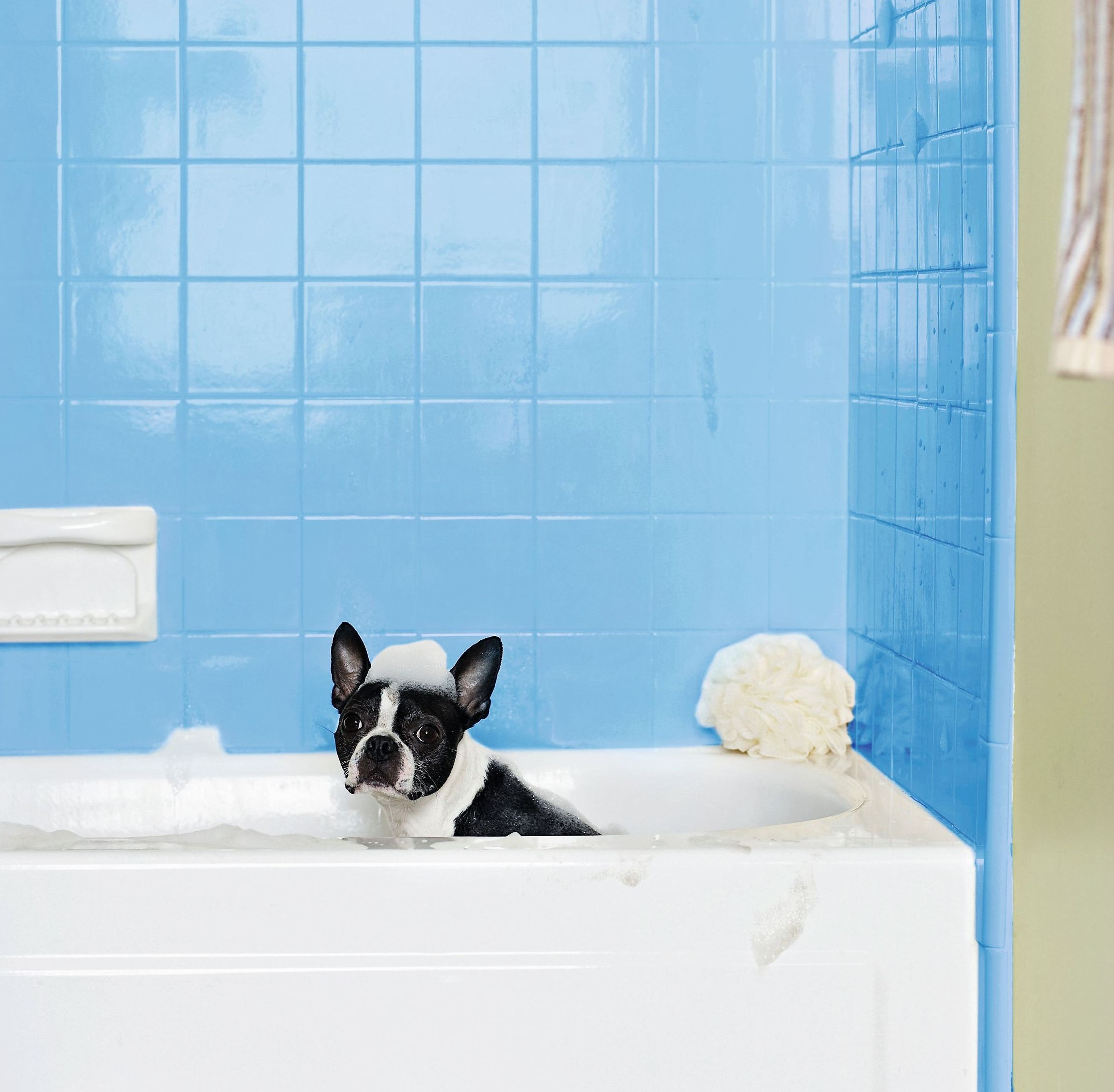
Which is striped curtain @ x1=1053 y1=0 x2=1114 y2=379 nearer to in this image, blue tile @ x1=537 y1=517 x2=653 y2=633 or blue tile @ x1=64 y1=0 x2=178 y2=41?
blue tile @ x1=537 y1=517 x2=653 y2=633

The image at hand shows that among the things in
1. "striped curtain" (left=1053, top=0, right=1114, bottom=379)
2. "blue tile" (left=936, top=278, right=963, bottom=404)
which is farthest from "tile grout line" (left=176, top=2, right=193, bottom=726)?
"striped curtain" (left=1053, top=0, right=1114, bottom=379)

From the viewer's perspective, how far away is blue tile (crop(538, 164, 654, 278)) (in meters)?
1.97

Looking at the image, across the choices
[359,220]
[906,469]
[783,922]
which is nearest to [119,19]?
[359,220]

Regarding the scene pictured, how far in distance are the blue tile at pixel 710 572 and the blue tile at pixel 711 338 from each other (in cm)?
20

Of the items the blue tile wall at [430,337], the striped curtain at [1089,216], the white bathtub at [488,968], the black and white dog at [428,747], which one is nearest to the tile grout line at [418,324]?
the blue tile wall at [430,337]

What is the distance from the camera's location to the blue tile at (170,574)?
199 centimetres

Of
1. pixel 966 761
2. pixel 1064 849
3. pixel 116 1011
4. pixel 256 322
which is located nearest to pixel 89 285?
pixel 256 322

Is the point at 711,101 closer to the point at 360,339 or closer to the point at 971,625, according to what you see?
the point at 360,339

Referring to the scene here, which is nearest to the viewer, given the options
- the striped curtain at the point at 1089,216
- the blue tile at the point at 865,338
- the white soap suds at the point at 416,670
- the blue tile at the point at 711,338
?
the striped curtain at the point at 1089,216

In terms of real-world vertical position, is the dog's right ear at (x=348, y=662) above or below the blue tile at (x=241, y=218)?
below

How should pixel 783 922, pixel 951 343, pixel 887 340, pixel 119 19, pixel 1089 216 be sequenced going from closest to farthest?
1. pixel 1089 216
2. pixel 783 922
3. pixel 951 343
4. pixel 887 340
5. pixel 119 19

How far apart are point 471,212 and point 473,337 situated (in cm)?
19

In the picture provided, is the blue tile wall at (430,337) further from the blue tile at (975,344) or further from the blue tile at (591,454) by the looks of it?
the blue tile at (975,344)

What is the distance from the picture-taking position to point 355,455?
6.51 ft
